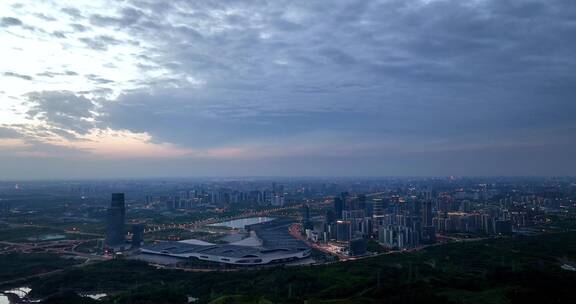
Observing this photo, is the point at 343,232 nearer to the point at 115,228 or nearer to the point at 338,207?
the point at 338,207

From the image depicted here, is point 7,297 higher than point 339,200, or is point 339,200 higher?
→ point 339,200

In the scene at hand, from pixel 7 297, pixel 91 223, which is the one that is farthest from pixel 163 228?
pixel 7 297

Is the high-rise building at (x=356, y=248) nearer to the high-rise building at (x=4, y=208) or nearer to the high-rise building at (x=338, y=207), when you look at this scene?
the high-rise building at (x=338, y=207)

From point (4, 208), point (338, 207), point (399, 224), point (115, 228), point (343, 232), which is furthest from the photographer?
point (4, 208)

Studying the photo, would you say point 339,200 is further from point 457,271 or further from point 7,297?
point 7,297

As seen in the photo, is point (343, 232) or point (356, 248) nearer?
point (356, 248)

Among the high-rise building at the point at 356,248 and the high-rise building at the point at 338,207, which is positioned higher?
the high-rise building at the point at 338,207

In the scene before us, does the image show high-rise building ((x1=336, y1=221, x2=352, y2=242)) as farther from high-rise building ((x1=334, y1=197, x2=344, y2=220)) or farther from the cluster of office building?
high-rise building ((x1=334, y1=197, x2=344, y2=220))

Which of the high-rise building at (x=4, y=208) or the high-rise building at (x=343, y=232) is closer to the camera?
the high-rise building at (x=343, y=232)

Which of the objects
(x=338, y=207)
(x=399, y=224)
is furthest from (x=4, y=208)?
(x=399, y=224)

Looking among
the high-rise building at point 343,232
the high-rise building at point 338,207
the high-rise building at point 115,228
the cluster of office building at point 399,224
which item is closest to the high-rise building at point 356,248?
the cluster of office building at point 399,224

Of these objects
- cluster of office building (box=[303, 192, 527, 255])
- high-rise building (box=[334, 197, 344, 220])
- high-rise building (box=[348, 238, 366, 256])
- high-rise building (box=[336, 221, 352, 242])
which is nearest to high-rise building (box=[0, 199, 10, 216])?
cluster of office building (box=[303, 192, 527, 255])
